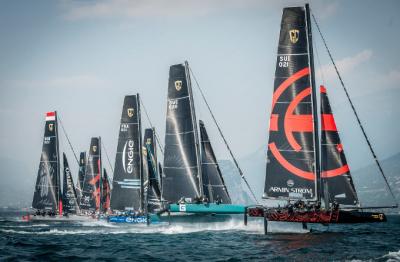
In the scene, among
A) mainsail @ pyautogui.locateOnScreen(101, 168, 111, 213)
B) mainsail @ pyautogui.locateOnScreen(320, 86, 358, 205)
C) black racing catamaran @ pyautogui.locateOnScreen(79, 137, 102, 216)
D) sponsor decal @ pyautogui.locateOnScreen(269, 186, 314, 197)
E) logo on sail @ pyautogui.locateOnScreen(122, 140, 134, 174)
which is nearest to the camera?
mainsail @ pyautogui.locateOnScreen(320, 86, 358, 205)

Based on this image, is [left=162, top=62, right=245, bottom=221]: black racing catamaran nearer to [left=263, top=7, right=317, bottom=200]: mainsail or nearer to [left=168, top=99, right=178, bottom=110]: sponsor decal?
[left=168, top=99, right=178, bottom=110]: sponsor decal

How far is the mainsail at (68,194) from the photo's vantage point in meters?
78.8

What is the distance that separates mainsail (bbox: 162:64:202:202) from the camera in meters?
48.5

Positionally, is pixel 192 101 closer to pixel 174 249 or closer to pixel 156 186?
pixel 156 186

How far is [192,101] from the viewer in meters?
49.0

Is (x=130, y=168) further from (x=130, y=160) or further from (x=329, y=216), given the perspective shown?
(x=329, y=216)

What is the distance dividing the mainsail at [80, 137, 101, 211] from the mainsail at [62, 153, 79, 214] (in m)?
1.37

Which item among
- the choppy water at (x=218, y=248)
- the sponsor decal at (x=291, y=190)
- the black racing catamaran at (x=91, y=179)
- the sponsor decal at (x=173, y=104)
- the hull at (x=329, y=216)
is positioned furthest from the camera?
the black racing catamaran at (x=91, y=179)

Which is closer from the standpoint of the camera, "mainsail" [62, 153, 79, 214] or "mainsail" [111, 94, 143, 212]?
"mainsail" [111, 94, 143, 212]

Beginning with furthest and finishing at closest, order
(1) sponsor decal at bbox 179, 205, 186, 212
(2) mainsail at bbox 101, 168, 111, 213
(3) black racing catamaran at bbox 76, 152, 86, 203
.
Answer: (3) black racing catamaran at bbox 76, 152, 86, 203, (2) mainsail at bbox 101, 168, 111, 213, (1) sponsor decal at bbox 179, 205, 186, 212

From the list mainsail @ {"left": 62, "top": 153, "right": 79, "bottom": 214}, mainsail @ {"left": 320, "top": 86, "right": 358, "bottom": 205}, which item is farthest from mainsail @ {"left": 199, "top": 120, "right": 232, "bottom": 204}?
mainsail @ {"left": 62, "top": 153, "right": 79, "bottom": 214}

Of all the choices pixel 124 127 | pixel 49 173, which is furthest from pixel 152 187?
pixel 49 173

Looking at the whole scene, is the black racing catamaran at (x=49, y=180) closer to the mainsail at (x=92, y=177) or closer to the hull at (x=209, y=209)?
the mainsail at (x=92, y=177)

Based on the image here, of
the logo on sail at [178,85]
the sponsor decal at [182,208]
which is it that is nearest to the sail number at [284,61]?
the logo on sail at [178,85]
